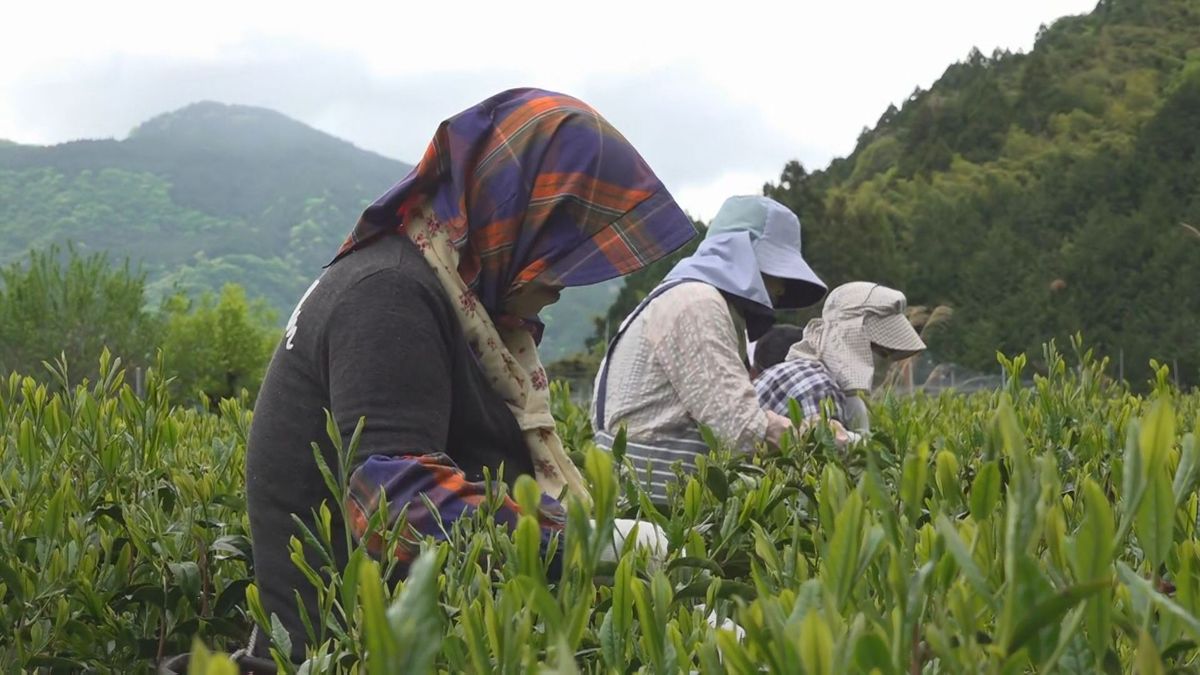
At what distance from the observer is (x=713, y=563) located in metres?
1.37

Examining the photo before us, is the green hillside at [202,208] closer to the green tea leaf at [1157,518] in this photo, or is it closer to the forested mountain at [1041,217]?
the forested mountain at [1041,217]

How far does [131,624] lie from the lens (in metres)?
2.10

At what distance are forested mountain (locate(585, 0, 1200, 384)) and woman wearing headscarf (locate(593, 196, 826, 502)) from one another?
23658 mm

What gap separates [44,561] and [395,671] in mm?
1376

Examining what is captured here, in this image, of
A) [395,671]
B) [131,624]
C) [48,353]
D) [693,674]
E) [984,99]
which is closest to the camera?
[395,671]

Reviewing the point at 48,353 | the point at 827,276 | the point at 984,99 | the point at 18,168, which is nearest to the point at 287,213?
the point at 18,168

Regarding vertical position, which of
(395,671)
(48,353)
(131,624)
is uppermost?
(395,671)

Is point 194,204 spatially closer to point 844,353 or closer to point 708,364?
point 844,353

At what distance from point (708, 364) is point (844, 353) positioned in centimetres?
160

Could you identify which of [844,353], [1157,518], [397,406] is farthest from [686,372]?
[1157,518]

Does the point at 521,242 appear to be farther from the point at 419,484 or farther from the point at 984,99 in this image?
the point at 984,99

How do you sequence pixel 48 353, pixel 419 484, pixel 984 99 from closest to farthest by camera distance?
pixel 419 484
pixel 48 353
pixel 984 99

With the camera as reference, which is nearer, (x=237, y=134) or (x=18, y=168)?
(x=18, y=168)

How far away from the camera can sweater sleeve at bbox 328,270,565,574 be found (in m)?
1.87
